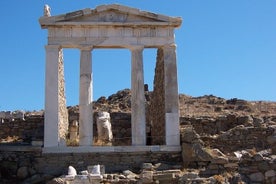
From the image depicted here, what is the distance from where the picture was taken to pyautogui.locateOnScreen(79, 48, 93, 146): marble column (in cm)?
2153

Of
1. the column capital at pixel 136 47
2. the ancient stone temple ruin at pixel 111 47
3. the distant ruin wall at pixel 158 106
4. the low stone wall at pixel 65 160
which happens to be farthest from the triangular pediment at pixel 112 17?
the low stone wall at pixel 65 160

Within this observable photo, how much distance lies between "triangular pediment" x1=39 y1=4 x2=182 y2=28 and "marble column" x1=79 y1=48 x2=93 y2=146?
49.3 inches

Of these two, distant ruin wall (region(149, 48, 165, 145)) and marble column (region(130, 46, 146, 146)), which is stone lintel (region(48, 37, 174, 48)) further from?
distant ruin wall (region(149, 48, 165, 145))

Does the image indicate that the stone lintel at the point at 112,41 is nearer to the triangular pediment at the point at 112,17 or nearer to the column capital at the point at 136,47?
the column capital at the point at 136,47

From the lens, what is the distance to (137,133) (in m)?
21.7

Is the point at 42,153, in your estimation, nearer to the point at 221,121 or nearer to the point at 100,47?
the point at 100,47

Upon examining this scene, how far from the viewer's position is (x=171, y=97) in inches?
867

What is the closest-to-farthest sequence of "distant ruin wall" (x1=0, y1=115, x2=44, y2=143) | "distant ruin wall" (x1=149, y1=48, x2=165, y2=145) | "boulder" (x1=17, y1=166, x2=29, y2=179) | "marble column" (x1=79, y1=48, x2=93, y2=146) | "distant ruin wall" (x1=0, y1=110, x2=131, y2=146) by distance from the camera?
1. "boulder" (x1=17, y1=166, x2=29, y2=179)
2. "marble column" (x1=79, y1=48, x2=93, y2=146)
3. "distant ruin wall" (x1=149, y1=48, x2=165, y2=145)
4. "distant ruin wall" (x1=0, y1=110, x2=131, y2=146)
5. "distant ruin wall" (x1=0, y1=115, x2=44, y2=143)

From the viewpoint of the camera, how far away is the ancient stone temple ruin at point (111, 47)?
21.6 meters

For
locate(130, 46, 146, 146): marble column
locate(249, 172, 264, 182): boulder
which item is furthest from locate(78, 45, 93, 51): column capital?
locate(249, 172, 264, 182): boulder

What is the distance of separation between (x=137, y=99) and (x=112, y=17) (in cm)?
351

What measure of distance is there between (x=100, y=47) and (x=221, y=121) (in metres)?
7.33

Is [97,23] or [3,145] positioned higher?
[97,23]

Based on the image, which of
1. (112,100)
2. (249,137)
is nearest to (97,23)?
(249,137)
